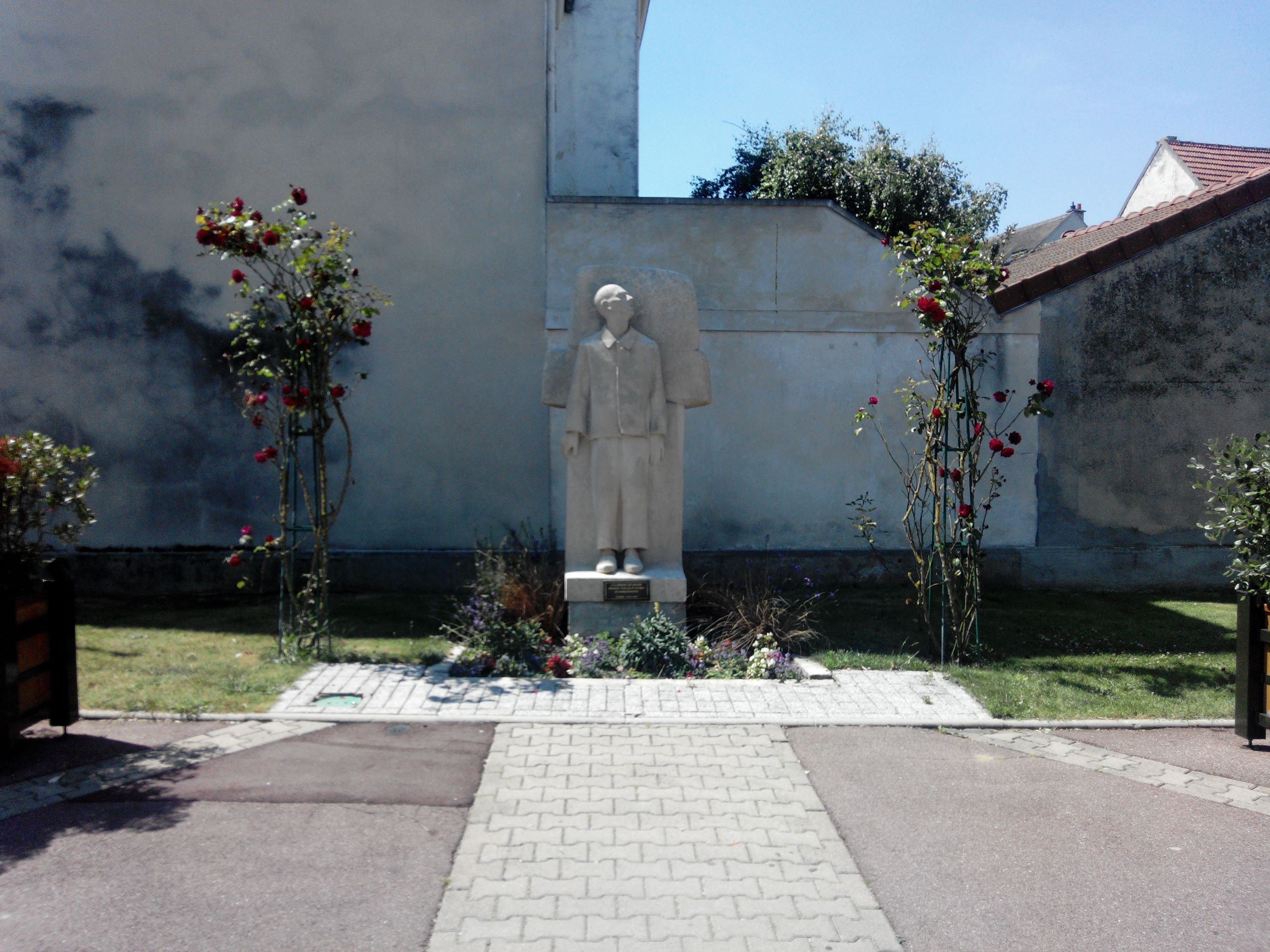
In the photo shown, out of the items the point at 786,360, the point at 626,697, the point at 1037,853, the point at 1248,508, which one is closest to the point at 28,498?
the point at 626,697

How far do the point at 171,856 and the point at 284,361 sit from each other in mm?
4009

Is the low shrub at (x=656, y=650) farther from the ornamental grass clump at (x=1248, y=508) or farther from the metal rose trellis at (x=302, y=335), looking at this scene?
the ornamental grass clump at (x=1248, y=508)

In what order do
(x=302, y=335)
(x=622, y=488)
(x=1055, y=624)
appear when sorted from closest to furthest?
1. (x=302, y=335)
2. (x=622, y=488)
3. (x=1055, y=624)

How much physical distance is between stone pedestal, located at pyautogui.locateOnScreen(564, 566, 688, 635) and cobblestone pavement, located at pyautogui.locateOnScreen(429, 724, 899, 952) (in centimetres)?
198

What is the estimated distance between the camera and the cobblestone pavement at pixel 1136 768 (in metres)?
4.93

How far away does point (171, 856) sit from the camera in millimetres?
4062

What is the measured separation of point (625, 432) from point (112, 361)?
626 centimetres

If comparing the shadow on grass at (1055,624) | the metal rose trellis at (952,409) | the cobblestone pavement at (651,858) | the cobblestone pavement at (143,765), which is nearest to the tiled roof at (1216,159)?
the shadow on grass at (1055,624)

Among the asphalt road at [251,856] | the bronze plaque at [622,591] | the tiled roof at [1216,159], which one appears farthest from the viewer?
the tiled roof at [1216,159]

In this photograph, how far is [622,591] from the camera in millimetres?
7582

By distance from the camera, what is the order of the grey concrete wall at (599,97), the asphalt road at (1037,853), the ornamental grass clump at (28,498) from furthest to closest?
the grey concrete wall at (599,97) → the ornamental grass clump at (28,498) → the asphalt road at (1037,853)

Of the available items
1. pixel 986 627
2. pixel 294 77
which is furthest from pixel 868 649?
pixel 294 77

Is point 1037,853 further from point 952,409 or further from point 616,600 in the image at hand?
point 952,409

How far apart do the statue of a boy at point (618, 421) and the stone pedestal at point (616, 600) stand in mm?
136
